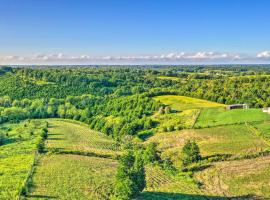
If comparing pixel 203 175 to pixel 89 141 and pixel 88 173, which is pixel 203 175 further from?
pixel 89 141

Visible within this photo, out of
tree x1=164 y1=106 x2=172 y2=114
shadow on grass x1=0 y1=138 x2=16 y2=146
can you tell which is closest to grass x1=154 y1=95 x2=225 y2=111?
tree x1=164 y1=106 x2=172 y2=114

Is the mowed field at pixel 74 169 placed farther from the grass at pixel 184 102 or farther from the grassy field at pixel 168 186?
the grass at pixel 184 102

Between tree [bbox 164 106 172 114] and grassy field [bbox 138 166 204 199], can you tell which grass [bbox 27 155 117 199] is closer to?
grassy field [bbox 138 166 204 199]

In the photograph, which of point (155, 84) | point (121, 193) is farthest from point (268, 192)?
point (155, 84)

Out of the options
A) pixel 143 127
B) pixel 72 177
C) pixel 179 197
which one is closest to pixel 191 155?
pixel 179 197

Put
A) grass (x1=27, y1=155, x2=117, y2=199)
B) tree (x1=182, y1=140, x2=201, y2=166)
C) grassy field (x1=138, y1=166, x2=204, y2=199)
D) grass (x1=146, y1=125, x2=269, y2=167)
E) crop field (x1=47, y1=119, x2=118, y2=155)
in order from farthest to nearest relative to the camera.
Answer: crop field (x1=47, y1=119, x2=118, y2=155)
grass (x1=146, y1=125, x2=269, y2=167)
tree (x1=182, y1=140, x2=201, y2=166)
grass (x1=27, y1=155, x2=117, y2=199)
grassy field (x1=138, y1=166, x2=204, y2=199)

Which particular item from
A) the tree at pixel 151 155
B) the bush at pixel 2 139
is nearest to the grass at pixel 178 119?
the tree at pixel 151 155

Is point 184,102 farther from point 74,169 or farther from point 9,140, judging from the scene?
point 74,169
